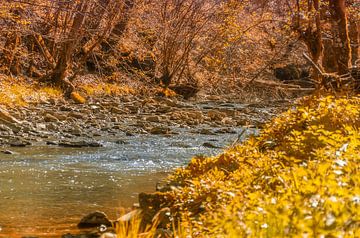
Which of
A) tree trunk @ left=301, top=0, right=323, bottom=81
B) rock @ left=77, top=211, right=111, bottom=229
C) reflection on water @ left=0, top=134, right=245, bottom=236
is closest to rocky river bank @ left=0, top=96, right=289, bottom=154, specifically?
reflection on water @ left=0, top=134, right=245, bottom=236

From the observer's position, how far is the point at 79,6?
21.5 metres

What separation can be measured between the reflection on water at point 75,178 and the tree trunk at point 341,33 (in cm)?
341

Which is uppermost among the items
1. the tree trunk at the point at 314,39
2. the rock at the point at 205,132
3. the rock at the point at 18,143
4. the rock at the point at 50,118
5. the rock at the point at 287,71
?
the tree trunk at the point at 314,39

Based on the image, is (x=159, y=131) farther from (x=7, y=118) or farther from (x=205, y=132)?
(x=7, y=118)

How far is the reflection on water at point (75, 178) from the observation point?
774 centimetres

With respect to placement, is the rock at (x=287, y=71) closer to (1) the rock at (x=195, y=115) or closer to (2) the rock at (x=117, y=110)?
(1) the rock at (x=195, y=115)

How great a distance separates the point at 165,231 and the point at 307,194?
2.18 metres

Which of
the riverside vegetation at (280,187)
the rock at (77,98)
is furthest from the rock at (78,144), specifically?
the rock at (77,98)

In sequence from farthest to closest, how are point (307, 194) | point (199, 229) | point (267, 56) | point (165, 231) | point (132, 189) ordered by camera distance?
1. point (267, 56)
2. point (132, 189)
3. point (165, 231)
4. point (199, 229)
5. point (307, 194)

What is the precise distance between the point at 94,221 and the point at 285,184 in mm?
3228

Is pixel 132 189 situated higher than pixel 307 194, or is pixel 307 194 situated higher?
pixel 307 194

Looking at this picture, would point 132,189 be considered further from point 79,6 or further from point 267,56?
point 267,56

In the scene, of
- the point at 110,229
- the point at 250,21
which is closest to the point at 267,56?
the point at 250,21

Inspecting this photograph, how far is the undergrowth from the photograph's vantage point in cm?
348
